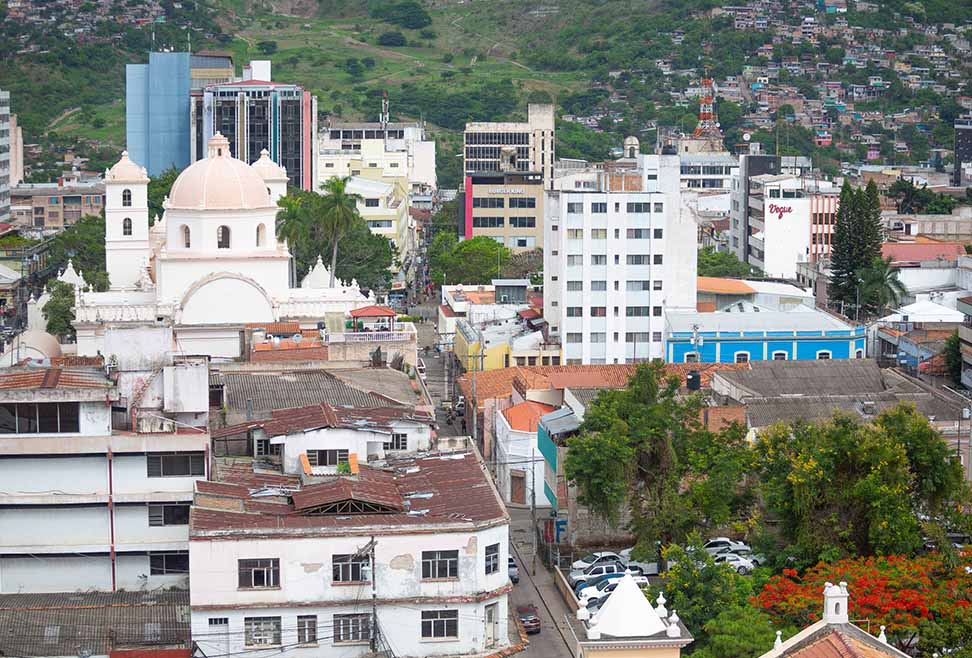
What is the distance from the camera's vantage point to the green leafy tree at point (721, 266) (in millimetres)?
122294

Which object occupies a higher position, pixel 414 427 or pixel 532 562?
pixel 414 427

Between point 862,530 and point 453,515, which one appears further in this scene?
point 862,530

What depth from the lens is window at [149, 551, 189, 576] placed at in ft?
166

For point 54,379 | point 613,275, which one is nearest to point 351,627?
point 54,379

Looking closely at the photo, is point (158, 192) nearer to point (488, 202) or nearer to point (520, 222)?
point (488, 202)

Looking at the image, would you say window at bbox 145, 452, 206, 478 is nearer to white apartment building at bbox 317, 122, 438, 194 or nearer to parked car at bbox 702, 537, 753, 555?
parked car at bbox 702, 537, 753, 555

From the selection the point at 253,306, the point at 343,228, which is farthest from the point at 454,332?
the point at 253,306

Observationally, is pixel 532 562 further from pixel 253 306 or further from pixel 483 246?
pixel 483 246

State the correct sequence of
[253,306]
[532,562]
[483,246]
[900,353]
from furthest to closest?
Answer: [483,246], [900,353], [253,306], [532,562]

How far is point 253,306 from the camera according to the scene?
8556 cm

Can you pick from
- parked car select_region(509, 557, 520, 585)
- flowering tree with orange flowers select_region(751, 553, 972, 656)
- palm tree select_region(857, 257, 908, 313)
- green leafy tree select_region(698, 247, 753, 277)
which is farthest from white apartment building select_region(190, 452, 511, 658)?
green leafy tree select_region(698, 247, 753, 277)

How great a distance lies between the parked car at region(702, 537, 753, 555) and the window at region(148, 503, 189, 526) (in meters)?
15.1

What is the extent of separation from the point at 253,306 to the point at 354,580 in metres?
40.0

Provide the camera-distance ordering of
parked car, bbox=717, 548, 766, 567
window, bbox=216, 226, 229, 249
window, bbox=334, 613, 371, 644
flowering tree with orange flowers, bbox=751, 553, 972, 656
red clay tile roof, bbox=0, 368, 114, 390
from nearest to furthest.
→ 1. window, bbox=334, 613, 371, 644
2. flowering tree with orange flowers, bbox=751, 553, 972, 656
3. red clay tile roof, bbox=0, 368, 114, 390
4. parked car, bbox=717, 548, 766, 567
5. window, bbox=216, 226, 229, 249
